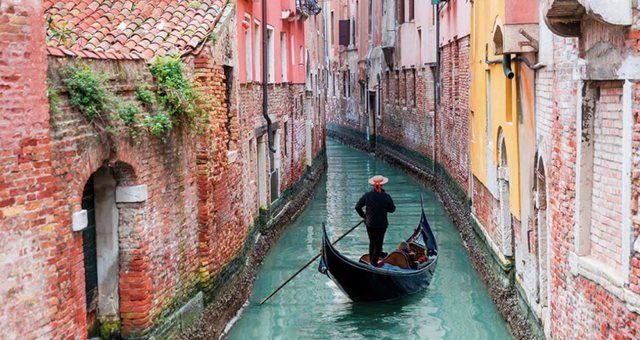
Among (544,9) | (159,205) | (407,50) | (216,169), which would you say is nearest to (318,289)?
(216,169)

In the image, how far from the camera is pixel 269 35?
15516mm

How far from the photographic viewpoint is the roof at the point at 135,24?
8211 millimetres

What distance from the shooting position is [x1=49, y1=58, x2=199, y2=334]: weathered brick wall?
224 inches

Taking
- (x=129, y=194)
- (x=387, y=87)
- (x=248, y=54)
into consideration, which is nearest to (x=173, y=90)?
(x=129, y=194)

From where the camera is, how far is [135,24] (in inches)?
349

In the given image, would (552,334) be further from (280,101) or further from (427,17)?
(427,17)

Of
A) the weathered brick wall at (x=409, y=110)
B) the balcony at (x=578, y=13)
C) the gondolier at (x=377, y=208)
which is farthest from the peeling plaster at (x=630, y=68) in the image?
the weathered brick wall at (x=409, y=110)

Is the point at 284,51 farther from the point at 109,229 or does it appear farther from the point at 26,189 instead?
the point at 26,189

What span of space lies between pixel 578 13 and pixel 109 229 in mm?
3610

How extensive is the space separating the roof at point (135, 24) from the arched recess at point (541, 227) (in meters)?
3.29

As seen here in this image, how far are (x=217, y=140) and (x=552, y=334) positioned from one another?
3.80 m

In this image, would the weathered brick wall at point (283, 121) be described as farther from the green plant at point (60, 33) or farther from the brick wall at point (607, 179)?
the brick wall at point (607, 179)

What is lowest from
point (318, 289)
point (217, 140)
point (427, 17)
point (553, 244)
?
point (318, 289)

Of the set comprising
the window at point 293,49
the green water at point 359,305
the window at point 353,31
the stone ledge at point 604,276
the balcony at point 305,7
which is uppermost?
the window at point 353,31
